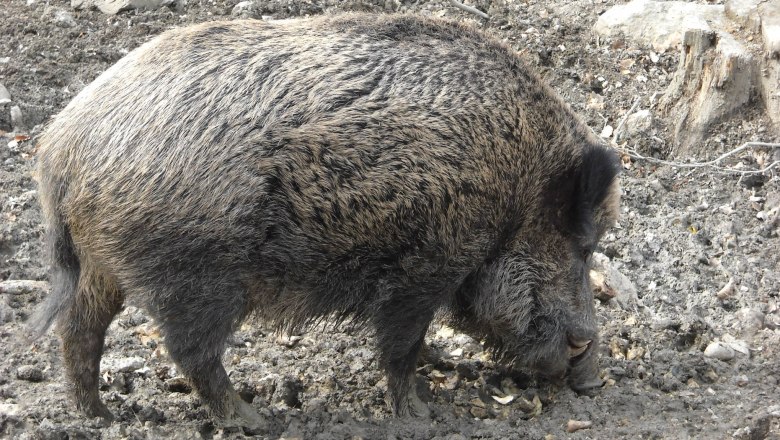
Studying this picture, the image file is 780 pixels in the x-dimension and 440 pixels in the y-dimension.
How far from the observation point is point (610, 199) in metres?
5.15

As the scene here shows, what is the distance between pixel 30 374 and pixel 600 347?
3.22 m

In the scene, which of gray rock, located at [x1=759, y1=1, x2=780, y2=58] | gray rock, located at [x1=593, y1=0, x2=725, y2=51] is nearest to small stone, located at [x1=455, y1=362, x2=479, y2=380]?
gray rock, located at [x1=759, y1=1, x2=780, y2=58]

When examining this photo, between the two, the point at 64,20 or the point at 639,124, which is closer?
the point at 639,124

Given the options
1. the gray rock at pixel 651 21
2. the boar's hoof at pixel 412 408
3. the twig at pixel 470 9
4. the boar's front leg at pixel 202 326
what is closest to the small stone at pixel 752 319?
the boar's hoof at pixel 412 408

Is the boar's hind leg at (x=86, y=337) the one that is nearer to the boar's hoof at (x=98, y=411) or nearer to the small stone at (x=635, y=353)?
the boar's hoof at (x=98, y=411)

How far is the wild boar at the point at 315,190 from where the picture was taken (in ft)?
13.9

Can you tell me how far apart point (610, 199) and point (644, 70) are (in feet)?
9.88

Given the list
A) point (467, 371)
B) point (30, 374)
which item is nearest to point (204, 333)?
point (30, 374)

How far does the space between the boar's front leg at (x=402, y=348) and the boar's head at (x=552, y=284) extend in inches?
13.7

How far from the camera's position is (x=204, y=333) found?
14.7 ft

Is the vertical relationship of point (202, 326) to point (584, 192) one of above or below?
below

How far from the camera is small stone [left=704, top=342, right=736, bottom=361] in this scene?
18.2 ft

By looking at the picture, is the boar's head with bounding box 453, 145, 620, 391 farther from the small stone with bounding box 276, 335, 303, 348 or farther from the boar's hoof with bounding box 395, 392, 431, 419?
the small stone with bounding box 276, 335, 303, 348

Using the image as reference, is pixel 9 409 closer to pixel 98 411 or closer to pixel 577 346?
pixel 98 411
